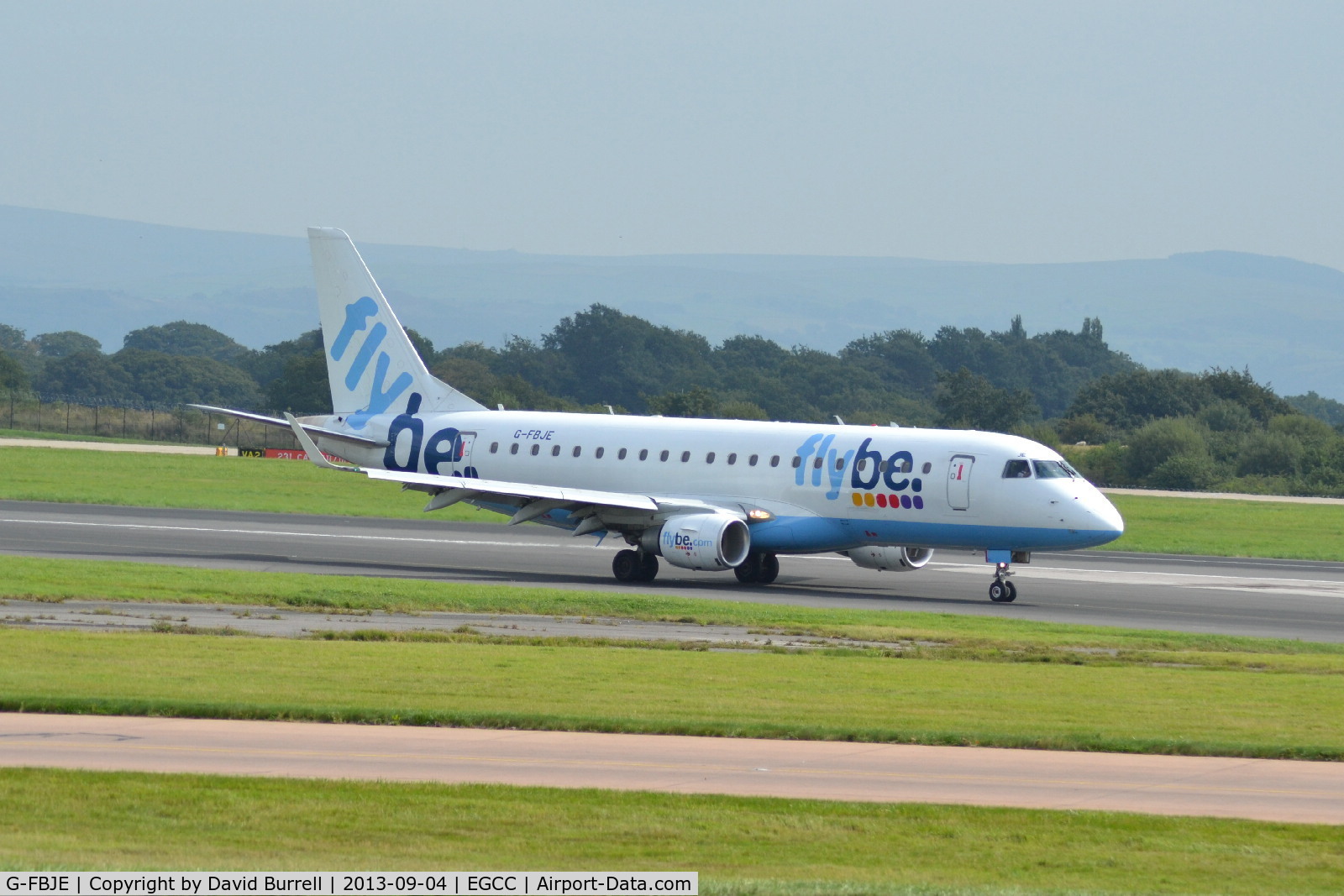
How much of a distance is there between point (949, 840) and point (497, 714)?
6841 millimetres

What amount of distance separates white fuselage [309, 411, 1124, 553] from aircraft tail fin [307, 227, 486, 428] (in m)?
2.43

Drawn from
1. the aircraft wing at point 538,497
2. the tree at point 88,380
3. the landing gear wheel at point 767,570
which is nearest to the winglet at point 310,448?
the aircraft wing at point 538,497

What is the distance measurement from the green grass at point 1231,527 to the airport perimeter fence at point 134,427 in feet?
189

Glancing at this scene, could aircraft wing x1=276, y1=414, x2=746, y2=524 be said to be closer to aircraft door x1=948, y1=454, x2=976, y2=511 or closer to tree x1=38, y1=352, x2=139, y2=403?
aircraft door x1=948, y1=454, x2=976, y2=511

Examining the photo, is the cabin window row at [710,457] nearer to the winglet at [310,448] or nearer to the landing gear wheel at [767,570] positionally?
the landing gear wheel at [767,570]

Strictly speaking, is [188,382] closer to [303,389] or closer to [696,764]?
[303,389]

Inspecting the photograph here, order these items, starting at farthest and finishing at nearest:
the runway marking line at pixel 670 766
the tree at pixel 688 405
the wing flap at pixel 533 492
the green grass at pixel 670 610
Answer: the tree at pixel 688 405
the wing flap at pixel 533 492
the green grass at pixel 670 610
the runway marking line at pixel 670 766

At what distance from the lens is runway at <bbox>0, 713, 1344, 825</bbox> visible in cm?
1512

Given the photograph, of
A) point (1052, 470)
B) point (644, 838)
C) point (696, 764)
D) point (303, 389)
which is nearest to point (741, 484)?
point (1052, 470)

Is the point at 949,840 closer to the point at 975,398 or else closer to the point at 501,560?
the point at 501,560

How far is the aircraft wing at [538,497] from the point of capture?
3997 cm

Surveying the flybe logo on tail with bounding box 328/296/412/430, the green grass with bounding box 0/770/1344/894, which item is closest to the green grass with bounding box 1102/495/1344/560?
the flybe logo on tail with bounding box 328/296/412/430

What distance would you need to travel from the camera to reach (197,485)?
70.9 m

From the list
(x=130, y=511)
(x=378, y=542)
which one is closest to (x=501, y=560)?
(x=378, y=542)
